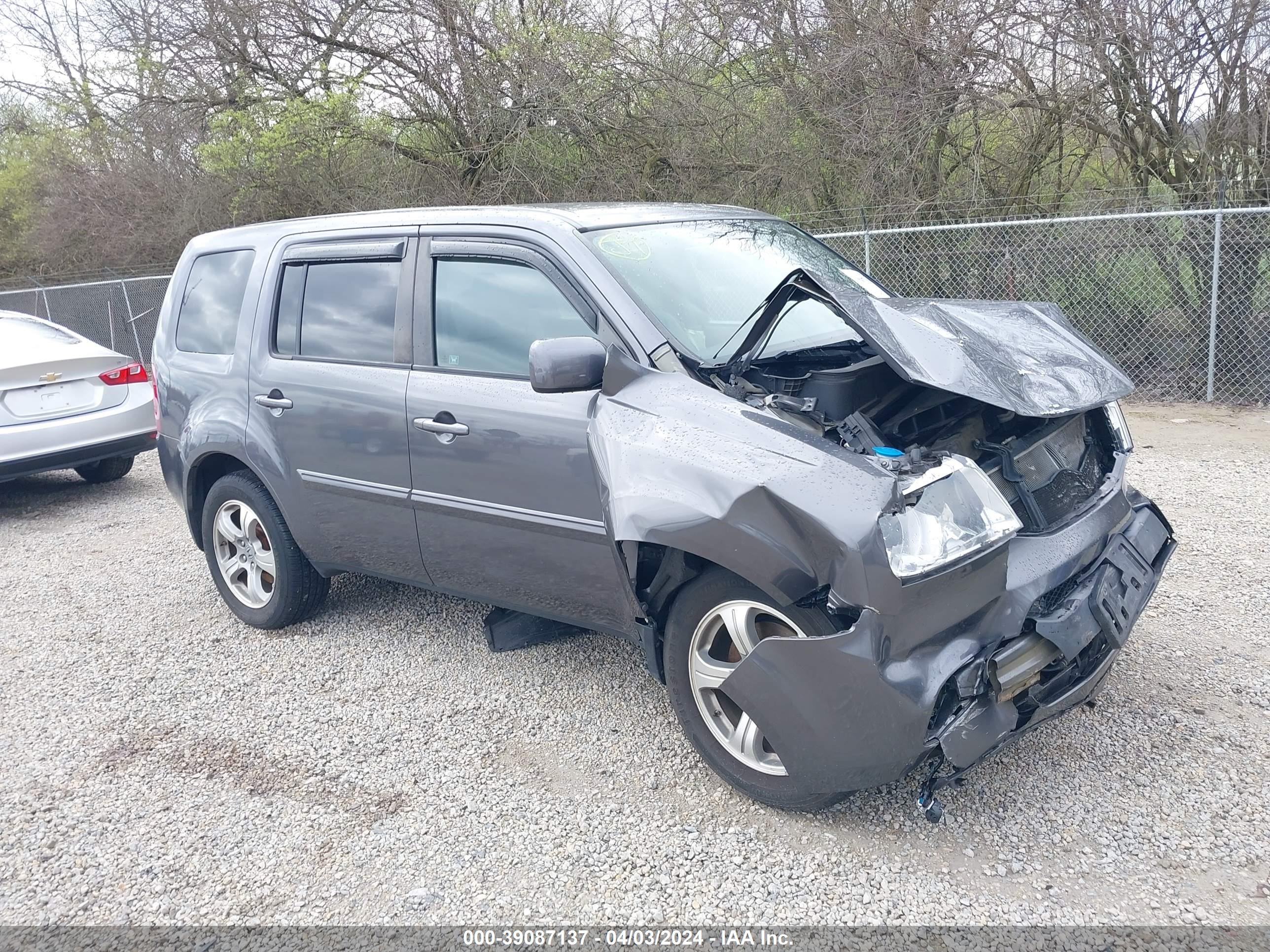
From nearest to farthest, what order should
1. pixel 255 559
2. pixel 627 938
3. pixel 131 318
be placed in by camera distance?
pixel 627 938 < pixel 255 559 < pixel 131 318

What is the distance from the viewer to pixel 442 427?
3738mm

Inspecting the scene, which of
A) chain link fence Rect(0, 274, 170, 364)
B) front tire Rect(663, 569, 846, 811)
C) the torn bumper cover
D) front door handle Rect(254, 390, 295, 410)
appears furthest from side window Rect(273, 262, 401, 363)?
chain link fence Rect(0, 274, 170, 364)

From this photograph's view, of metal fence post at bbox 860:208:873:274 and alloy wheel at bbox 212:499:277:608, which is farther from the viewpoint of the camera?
metal fence post at bbox 860:208:873:274

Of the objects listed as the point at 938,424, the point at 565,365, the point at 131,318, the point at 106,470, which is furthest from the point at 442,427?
the point at 131,318

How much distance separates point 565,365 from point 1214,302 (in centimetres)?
723

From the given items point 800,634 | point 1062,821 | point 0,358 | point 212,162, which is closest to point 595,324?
point 800,634

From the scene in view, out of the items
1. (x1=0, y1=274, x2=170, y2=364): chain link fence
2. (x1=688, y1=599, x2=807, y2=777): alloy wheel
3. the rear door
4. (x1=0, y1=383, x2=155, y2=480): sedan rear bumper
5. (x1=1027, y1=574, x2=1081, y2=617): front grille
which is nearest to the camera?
(x1=1027, y1=574, x2=1081, y2=617): front grille

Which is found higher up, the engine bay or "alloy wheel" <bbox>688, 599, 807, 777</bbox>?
the engine bay

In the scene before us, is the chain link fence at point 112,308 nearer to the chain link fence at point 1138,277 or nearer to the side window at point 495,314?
the chain link fence at point 1138,277

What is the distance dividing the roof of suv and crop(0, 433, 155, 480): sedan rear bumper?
386cm

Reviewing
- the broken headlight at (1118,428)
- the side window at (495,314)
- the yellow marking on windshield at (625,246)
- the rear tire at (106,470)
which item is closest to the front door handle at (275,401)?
the side window at (495,314)

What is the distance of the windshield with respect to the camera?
137 inches

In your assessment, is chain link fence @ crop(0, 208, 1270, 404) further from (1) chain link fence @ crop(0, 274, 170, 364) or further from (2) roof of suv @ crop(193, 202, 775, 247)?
(1) chain link fence @ crop(0, 274, 170, 364)

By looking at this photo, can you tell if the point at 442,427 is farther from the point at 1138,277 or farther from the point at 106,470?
the point at 1138,277
